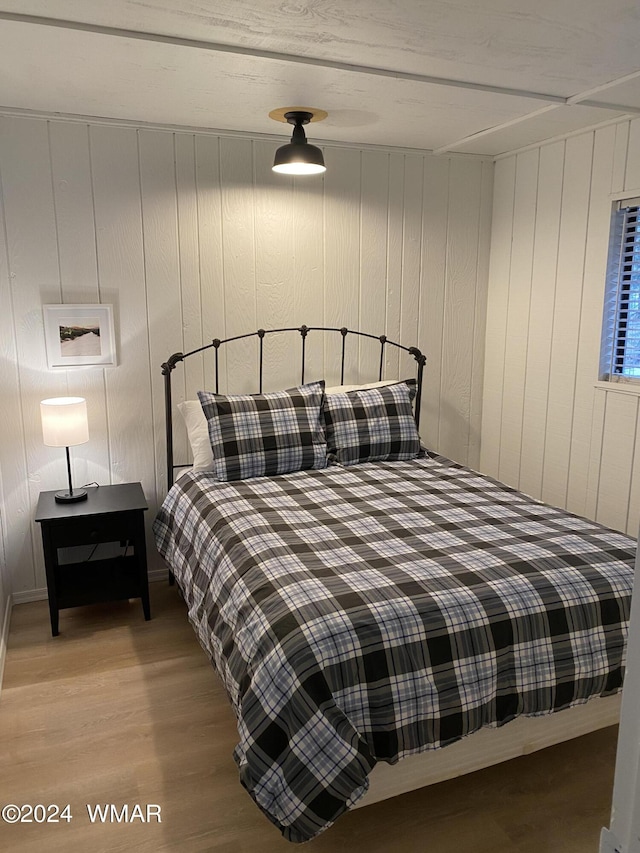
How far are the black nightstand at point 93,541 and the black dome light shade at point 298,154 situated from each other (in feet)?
5.63

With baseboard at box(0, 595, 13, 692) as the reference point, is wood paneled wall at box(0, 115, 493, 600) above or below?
above

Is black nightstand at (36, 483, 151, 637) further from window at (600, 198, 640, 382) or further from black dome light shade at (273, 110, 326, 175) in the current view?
A: window at (600, 198, 640, 382)

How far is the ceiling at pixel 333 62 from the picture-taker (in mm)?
1951

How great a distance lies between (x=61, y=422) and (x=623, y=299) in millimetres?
2803

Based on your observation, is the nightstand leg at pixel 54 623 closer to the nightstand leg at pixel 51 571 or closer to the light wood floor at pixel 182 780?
the nightstand leg at pixel 51 571

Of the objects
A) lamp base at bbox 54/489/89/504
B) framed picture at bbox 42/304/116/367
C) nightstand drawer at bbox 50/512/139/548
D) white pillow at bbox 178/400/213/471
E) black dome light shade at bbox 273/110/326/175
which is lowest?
nightstand drawer at bbox 50/512/139/548

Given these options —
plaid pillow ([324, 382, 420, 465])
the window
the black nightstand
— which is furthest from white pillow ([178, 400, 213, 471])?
the window

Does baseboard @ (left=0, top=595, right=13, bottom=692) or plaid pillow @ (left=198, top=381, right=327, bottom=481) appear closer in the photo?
baseboard @ (left=0, top=595, right=13, bottom=692)

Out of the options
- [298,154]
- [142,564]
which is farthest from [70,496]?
[298,154]

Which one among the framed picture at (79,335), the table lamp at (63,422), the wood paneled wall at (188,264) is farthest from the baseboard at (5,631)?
the framed picture at (79,335)

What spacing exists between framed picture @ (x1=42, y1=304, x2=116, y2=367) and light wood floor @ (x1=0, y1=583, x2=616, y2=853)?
4.62 feet

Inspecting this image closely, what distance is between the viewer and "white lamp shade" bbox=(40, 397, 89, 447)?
9.82 feet

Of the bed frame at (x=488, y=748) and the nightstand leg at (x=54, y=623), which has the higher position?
the bed frame at (x=488, y=748)

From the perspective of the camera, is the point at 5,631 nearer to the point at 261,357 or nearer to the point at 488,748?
the point at 261,357
